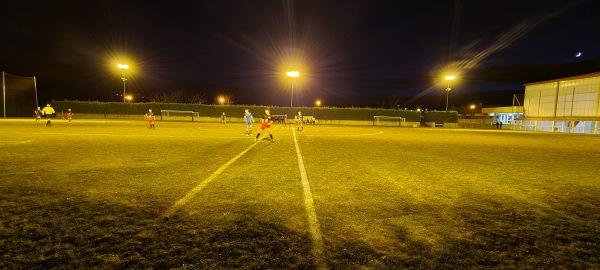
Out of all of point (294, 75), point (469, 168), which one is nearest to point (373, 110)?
point (294, 75)

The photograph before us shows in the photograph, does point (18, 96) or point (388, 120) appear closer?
point (18, 96)

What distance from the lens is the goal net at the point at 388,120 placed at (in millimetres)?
45156

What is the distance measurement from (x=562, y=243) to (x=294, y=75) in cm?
3820

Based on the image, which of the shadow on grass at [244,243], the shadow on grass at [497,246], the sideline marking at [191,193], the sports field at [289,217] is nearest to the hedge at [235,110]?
the sports field at [289,217]

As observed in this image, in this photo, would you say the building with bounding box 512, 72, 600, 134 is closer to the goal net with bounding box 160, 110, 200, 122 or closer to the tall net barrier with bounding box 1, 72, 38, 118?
the goal net with bounding box 160, 110, 200, 122

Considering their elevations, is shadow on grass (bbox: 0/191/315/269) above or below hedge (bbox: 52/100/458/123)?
below

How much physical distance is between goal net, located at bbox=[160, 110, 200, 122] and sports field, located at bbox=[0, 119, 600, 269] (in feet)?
119

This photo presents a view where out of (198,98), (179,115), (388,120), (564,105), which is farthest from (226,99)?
(564,105)

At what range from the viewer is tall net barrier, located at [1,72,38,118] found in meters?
37.9

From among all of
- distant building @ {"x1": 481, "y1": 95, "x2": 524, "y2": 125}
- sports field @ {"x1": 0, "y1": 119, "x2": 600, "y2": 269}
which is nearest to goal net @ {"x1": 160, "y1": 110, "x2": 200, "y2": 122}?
sports field @ {"x1": 0, "y1": 119, "x2": 600, "y2": 269}

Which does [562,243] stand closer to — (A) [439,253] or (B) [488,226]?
(B) [488,226]

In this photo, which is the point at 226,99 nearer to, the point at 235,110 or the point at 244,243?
the point at 235,110

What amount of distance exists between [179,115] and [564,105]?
5264cm

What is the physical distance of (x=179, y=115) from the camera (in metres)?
42.9
